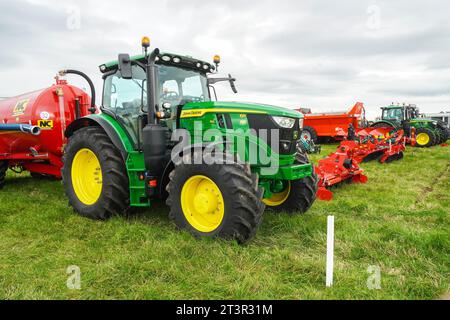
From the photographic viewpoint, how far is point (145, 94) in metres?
5.01

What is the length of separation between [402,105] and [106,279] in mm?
19099

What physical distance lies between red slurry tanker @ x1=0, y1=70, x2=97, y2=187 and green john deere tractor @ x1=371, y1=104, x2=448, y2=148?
50.4ft

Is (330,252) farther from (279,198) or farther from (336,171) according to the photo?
(336,171)

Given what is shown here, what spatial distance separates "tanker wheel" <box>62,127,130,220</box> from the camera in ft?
16.3

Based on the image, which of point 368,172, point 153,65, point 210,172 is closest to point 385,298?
point 210,172

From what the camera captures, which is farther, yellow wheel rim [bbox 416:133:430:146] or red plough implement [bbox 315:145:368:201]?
yellow wheel rim [bbox 416:133:430:146]

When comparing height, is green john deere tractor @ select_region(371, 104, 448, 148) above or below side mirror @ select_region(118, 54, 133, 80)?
below

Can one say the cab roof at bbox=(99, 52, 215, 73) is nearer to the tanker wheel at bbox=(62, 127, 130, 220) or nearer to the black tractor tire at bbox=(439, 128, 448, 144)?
the tanker wheel at bbox=(62, 127, 130, 220)

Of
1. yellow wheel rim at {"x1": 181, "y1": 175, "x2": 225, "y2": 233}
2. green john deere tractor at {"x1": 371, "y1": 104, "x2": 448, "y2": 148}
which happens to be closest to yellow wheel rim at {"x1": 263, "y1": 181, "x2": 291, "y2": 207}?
yellow wheel rim at {"x1": 181, "y1": 175, "x2": 225, "y2": 233}

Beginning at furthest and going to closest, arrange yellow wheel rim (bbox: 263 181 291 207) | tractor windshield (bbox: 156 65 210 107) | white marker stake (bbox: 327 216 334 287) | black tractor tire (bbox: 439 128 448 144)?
black tractor tire (bbox: 439 128 448 144), yellow wheel rim (bbox: 263 181 291 207), tractor windshield (bbox: 156 65 210 107), white marker stake (bbox: 327 216 334 287)

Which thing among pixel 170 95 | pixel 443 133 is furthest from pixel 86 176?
pixel 443 133

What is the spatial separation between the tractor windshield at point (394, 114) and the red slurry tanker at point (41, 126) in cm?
1620

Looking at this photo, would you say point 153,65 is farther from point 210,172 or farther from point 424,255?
point 424,255
